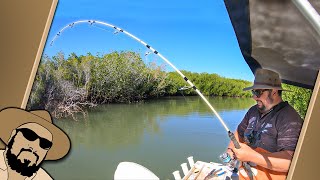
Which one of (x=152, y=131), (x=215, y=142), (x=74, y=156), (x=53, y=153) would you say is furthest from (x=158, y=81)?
(x=74, y=156)

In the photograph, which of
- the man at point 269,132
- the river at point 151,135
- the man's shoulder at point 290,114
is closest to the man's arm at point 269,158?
the man at point 269,132

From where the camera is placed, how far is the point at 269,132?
82.5 inches

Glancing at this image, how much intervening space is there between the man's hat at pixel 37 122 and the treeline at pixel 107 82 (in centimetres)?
132

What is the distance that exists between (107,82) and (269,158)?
7.89ft

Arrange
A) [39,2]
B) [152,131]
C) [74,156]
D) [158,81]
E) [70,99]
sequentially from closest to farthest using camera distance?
[39,2] < [158,81] < [70,99] < [152,131] < [74,156]

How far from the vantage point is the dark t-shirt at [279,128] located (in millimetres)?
1998

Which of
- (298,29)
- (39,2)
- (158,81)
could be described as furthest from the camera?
(158,81)

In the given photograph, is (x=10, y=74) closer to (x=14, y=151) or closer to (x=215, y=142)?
(x=14, y=151)

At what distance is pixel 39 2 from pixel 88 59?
2664 millimetres

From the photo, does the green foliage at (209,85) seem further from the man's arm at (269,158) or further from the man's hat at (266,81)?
the man's arm at (269,158)

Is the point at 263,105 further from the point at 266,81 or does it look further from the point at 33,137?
the point at 33,137

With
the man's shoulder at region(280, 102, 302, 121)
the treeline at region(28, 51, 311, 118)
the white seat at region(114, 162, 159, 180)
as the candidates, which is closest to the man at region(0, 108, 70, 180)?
the white seat at region(114, 162, 159, 180)

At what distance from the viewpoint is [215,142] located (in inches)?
145

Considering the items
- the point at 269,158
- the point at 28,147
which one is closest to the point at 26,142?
the point at 28,147
